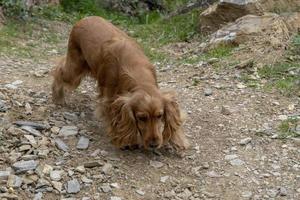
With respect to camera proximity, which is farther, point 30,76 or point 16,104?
point 30,76

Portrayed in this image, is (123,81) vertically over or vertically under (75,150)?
over

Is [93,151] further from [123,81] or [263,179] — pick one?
[263,179]

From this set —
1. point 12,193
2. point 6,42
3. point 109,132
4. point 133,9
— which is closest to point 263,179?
point 109,132

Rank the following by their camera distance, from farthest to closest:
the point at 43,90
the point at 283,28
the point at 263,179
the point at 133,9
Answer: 1. the point at 133,9
2. the point at 283,28
3. the point at 43,90
4. the point at 263,179

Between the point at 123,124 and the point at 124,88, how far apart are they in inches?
14.2

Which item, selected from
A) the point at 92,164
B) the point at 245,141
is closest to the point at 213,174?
the point at 245,141

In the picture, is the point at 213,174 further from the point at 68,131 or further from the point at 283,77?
the point at 283,77

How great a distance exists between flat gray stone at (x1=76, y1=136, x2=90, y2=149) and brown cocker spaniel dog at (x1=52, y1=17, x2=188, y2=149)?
25 cm

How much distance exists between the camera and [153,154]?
5.85 metres

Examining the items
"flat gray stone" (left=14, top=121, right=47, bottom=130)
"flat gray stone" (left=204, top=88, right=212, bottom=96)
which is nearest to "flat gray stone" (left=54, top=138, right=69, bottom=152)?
"flat gray stone" (left=14, top=121, right=47, bottom=130)

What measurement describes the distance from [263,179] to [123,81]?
1.57 meters

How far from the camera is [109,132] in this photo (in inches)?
233

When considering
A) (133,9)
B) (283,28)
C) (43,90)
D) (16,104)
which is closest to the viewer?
(16,104)

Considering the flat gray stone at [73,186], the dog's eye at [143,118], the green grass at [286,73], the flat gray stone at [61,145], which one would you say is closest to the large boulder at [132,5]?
the green grass at [286,73]
